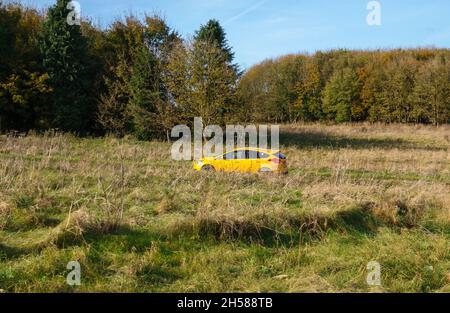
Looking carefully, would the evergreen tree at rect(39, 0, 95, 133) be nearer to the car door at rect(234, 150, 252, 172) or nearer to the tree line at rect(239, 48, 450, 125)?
the car door at rect(234, 150, 252, 172)

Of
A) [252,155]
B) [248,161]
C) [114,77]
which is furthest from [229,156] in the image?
[114,77]

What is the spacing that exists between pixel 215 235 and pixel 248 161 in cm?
1006

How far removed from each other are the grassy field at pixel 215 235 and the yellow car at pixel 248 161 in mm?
4989

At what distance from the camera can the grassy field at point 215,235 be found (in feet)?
19.9

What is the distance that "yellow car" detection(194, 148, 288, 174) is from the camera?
17000 mm

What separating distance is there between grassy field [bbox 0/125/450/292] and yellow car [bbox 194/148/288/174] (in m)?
4.99

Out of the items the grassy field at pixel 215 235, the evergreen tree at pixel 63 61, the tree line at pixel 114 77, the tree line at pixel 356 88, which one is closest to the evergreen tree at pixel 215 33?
the tree line at pixel 114 77

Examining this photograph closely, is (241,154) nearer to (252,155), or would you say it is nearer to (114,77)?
(252,155)

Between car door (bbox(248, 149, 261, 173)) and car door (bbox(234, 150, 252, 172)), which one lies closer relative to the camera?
car door (bbox(248, 149, 261, 173))

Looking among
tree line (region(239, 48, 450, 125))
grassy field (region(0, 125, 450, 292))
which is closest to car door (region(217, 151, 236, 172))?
grassy field (region(0, 125, 450, 292))

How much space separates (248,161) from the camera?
693 inches

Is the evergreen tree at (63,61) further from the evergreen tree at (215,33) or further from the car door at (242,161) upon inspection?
the car door at (242,161)

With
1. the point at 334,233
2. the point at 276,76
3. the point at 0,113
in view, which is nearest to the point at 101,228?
the point at 334,233

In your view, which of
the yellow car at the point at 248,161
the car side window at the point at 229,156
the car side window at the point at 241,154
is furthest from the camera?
the car side window at the point at 229,156
